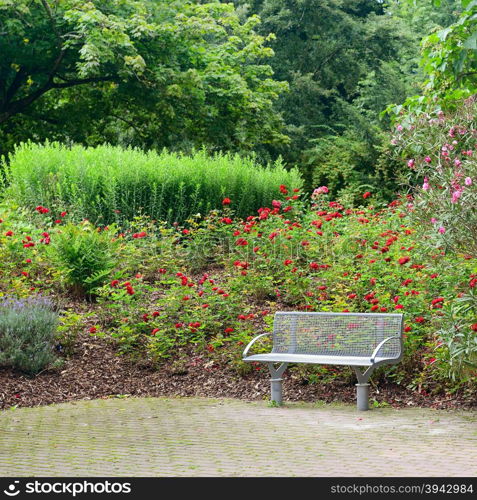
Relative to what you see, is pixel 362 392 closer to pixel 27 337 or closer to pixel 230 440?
pixel 230 440

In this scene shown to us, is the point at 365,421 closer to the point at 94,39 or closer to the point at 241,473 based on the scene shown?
the point at 241,473

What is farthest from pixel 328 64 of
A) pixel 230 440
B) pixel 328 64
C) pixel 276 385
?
pixel 230 440

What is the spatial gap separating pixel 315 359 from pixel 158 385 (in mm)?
1899

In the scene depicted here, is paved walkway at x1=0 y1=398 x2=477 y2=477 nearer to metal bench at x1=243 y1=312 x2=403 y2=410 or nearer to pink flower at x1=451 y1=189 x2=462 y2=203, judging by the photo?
metal bench at x1=243 y1=312 x2=403 y2=410

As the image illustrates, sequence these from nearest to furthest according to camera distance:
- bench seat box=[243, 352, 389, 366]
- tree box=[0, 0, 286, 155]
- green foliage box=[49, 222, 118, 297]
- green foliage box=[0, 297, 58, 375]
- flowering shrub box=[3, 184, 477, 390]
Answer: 1. bench seat box=[243, 352, 389, 366]
2. flowering shrub box=[3, 184, 477, 390]
3. green foliage box=[0, 297, 58, 375]
4. green foliage box=[49, 222, 118, 297]
5. tree box=[0, 0, 286, 155]

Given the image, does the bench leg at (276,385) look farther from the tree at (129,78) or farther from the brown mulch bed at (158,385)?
the tree at (129,78)

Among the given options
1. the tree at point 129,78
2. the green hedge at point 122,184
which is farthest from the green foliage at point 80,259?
the tree at point 129,78

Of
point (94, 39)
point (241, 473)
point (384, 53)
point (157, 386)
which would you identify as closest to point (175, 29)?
point (94, 39)

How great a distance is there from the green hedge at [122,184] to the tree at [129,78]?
5.11 m

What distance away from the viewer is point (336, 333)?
7988 millimetres

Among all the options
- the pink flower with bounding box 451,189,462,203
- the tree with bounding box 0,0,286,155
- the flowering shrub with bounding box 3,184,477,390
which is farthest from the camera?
the tree with bounding box 0,0,286,155

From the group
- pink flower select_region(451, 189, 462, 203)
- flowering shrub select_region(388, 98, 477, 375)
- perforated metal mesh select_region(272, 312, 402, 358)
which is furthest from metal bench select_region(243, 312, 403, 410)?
pink flower select_region(451, 189, 462, 203)

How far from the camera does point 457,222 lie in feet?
21.6

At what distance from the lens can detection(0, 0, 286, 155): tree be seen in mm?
19031
